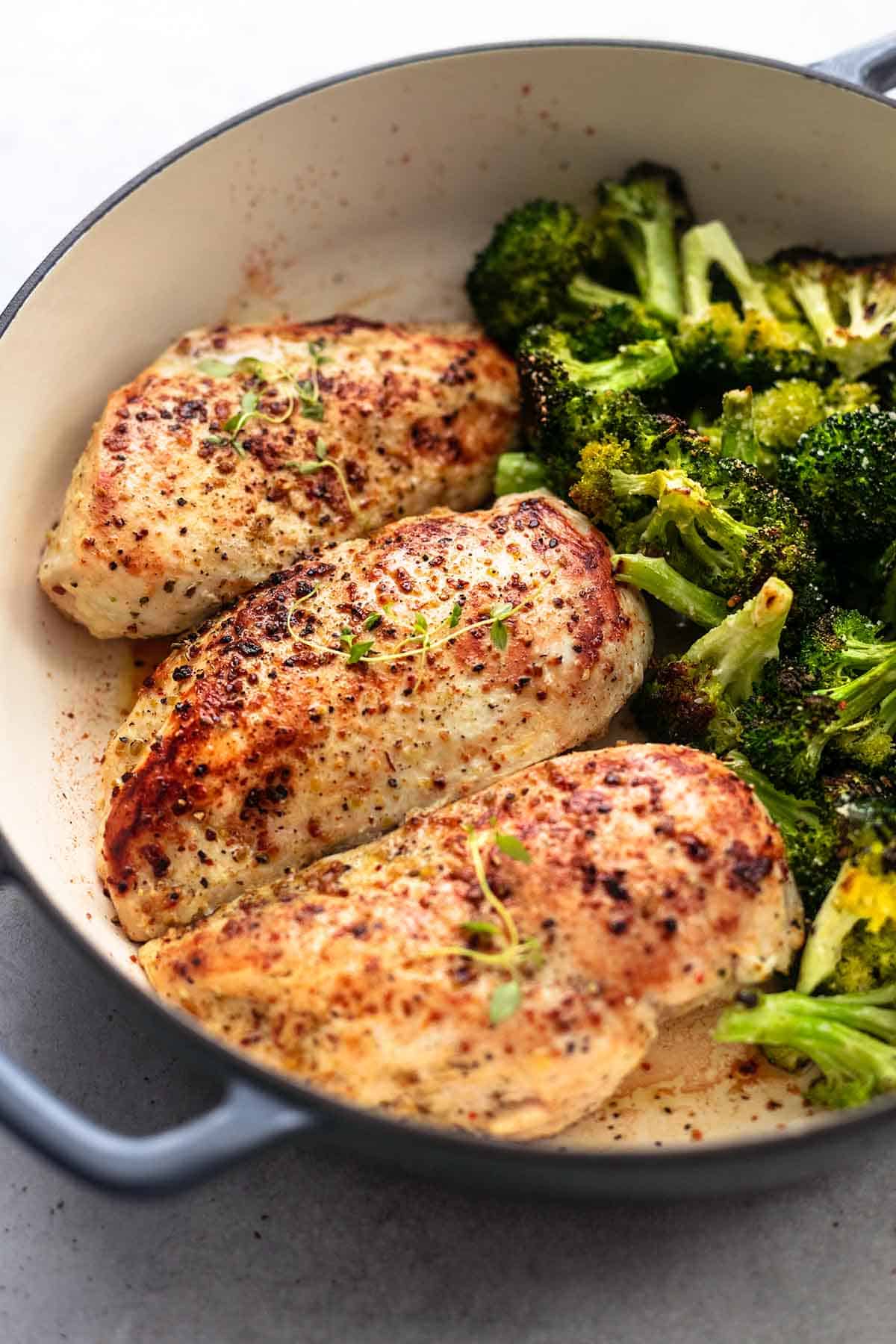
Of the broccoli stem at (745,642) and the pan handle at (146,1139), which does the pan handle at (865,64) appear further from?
the pan handle at (146,1139)

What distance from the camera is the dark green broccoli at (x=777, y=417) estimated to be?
3.30m

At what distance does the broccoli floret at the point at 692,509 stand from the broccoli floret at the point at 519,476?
22cm

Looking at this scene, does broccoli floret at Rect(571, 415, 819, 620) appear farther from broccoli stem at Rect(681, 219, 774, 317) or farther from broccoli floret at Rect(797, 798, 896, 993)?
broccoli floret at Rect(797, 798, 896, 993)

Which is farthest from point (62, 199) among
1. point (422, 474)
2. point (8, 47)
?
point (422, 474)

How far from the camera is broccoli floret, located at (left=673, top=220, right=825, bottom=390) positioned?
3516mm

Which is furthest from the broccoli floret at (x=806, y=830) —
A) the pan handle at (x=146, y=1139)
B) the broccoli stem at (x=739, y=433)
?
the pan handle at (x=146, y=1139)

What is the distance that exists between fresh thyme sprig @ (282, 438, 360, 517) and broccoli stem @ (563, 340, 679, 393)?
66cm

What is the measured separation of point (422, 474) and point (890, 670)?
4.17ft

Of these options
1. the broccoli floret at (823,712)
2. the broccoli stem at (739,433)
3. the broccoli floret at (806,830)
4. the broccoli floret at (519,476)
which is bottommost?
the broccoli floret at (806,830)

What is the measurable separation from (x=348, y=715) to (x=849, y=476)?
4.49ft

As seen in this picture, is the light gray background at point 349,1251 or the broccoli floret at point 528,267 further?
the broccoli floret at point 528,267

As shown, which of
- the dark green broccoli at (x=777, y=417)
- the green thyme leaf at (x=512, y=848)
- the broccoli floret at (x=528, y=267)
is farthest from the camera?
the broccoli floret at (x=528, y=267)

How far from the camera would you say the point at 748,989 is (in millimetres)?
2754

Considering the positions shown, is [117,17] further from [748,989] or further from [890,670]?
[748,989]
